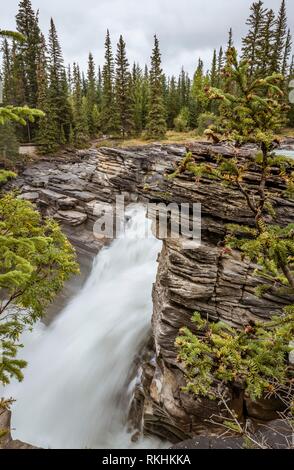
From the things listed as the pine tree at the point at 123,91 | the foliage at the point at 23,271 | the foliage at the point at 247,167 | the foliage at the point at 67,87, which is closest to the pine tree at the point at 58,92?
the foliage at the point at 67,87

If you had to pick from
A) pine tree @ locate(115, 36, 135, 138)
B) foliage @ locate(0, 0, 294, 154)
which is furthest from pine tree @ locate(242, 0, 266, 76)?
pine tree @ locate(115, 36, 135, 138)

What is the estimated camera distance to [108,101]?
1843 inches

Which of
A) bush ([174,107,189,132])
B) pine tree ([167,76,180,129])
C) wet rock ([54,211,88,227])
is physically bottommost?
wet rock ([54,211,88,227])

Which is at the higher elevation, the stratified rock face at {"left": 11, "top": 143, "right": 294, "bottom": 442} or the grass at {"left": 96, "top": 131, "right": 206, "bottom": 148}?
the grass at {"left": 96, "top": 131, "right": 206, "bottom": 148}

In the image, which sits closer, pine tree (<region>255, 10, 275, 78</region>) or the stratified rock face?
the stratified rock face

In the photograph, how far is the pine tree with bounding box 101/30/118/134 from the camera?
4544 cm

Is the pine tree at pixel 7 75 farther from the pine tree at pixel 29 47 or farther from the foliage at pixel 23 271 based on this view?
the foliage at pixel 23 271

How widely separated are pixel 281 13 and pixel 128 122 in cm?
2644

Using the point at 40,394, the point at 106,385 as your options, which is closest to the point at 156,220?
the point at 106,385

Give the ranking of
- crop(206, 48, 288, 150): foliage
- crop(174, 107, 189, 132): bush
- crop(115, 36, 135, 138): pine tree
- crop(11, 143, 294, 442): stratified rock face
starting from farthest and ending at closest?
crop(174, 107, 189, 132): bush, crop(115, 36, 135, 138): pine tree, crop(11, 143, 294, 442): stratified rock face, crop(206, 48, 288, 150): foliage

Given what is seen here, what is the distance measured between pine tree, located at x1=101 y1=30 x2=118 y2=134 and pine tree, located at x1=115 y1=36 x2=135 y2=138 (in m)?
0.85

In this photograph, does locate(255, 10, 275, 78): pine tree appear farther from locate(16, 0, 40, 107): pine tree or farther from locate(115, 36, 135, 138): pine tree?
locate(16, 0, 40, 107): pine tree

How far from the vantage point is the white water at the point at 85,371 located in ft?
40.1
